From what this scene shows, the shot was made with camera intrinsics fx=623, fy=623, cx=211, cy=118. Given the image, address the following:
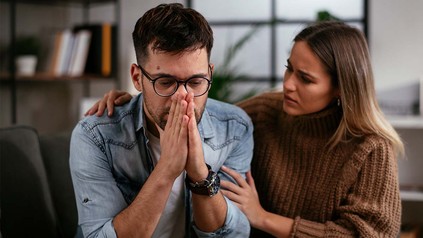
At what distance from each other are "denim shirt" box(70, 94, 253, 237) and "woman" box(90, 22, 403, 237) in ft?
0.23

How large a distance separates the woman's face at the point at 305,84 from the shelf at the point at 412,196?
1.78 meters

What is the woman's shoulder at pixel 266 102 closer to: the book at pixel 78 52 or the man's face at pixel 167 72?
the man's face at pixel 167 72

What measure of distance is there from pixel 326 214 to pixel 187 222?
0.40 metres

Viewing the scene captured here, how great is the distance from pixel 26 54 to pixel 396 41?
227 cm

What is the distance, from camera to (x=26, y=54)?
393cm

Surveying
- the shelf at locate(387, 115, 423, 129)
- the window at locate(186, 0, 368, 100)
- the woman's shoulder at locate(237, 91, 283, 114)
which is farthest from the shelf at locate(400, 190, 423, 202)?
the woman's shoulder at locate(237, 91, 283, 114)

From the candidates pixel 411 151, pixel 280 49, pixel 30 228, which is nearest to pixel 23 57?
pixel 280 49

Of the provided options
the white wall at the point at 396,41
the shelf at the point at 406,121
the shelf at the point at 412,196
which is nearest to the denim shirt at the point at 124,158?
the shelf at the point at 406,121

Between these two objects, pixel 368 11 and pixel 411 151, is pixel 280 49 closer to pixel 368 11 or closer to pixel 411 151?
pixel 368 11

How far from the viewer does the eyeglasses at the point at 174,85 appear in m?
1.43

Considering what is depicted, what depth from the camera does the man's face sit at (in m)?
1.42

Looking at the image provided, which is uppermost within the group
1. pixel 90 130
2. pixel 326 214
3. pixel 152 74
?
pixel 152 74

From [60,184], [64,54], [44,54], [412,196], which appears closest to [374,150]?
[60,184]

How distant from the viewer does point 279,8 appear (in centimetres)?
405
